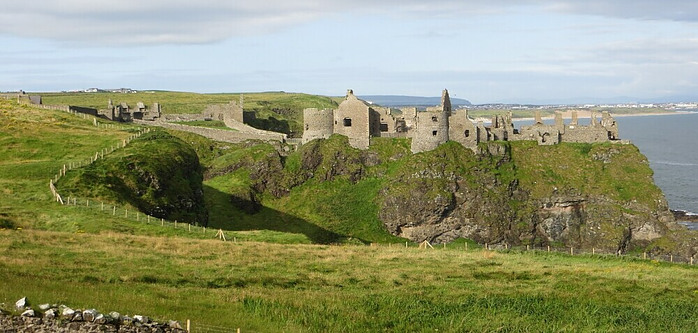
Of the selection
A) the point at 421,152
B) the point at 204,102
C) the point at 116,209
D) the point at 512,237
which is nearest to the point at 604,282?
the point at 116,209

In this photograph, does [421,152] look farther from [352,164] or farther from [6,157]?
[6,157]

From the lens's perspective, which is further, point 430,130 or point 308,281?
point 430,130

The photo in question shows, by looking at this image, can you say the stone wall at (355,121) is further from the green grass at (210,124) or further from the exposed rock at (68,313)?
the exposed rock at (68,313)

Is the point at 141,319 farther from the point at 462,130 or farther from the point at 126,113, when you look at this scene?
the point at 126,113

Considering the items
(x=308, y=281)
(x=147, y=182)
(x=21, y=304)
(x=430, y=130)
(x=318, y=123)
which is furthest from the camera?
(x=318, y=123)

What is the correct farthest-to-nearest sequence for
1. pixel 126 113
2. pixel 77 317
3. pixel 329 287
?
pixel 126 113 < pixel 329 287 < pixel 77 317

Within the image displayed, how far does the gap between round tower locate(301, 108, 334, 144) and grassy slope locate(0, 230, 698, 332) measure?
55580mm

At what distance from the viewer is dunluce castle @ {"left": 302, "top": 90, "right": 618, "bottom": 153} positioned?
102062 mm

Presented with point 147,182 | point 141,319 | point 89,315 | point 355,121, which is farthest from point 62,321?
point 355,121

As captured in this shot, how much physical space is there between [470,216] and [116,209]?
155 feet

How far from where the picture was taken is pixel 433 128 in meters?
102

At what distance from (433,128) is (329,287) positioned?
207 feet

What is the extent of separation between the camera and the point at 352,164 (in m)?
104

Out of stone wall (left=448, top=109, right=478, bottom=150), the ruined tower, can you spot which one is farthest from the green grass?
stone wall (left=448, top=109, right=478, bottom=150)
